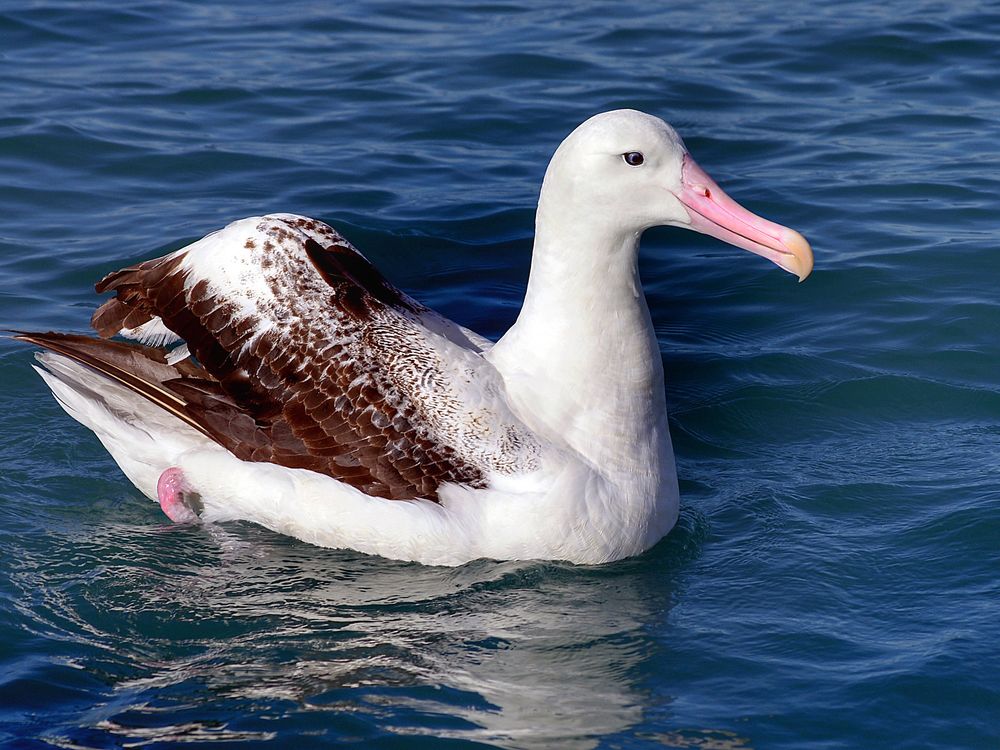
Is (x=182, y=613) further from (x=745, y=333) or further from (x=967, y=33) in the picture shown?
(x=967, y=33)

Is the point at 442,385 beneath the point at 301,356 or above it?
beneath

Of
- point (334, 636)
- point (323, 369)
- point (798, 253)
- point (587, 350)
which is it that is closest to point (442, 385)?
point (323, 369)

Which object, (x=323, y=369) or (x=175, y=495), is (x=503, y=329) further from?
(x=175, y=495)

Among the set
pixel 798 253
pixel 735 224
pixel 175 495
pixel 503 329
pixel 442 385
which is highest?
pixel 735 224

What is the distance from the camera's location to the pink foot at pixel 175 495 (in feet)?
22.9

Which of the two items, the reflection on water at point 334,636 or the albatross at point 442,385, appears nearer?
the reflection on water at point 334,636

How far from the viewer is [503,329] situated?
9.30 m

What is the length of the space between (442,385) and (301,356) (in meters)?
0.66

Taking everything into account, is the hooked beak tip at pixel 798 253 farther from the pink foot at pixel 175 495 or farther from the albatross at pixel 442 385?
the pink foot at pixel 175 495

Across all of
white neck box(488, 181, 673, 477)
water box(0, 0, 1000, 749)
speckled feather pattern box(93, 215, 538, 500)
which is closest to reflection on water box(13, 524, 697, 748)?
water box(0, 0, 1000, 749)

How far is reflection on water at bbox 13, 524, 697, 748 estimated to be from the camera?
18.1 feet

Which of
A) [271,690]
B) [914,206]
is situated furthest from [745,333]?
[271,690]

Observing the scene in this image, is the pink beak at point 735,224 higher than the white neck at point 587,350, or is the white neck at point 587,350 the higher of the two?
the pink beak at point 735,224

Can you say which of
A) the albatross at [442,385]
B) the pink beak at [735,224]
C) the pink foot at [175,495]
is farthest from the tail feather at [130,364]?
the pink beak at [735,224]
